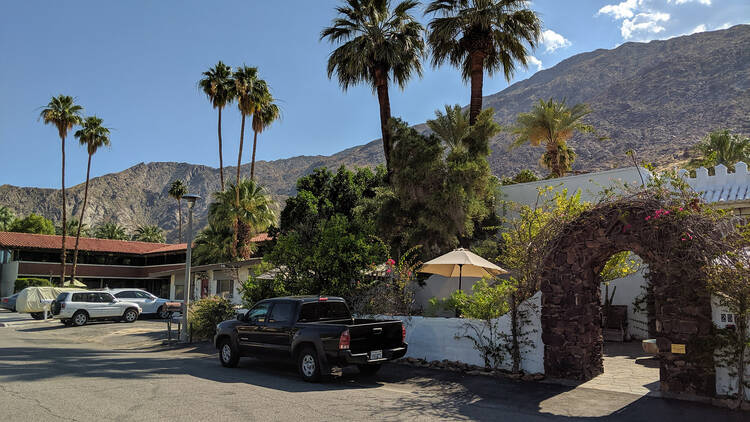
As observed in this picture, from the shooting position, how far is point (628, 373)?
10.6 m

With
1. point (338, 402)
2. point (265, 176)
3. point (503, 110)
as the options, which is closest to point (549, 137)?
point (338, 402)

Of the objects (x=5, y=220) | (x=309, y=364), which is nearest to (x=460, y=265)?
(x=309, y=364)

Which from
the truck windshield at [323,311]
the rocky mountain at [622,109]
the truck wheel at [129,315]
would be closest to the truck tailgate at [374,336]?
the truck windshield at [323,311]

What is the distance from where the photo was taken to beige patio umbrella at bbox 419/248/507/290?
570 inches

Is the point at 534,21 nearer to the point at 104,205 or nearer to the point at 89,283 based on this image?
the point at 89,283

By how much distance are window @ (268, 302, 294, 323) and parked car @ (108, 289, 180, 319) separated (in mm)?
19839

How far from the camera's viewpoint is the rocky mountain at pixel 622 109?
7681 centimetres

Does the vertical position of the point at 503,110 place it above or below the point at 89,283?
above

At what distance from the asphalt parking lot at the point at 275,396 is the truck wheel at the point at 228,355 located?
9.9 inches

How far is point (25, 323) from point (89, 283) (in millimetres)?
27582

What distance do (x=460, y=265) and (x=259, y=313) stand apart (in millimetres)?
6337

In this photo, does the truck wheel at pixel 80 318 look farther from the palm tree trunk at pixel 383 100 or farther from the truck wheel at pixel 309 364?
the truck wheel at pixel 309 364

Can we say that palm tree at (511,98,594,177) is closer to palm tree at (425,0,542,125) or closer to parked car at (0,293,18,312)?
palm tree at (425,0,542,125)

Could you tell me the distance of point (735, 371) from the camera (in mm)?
7840
